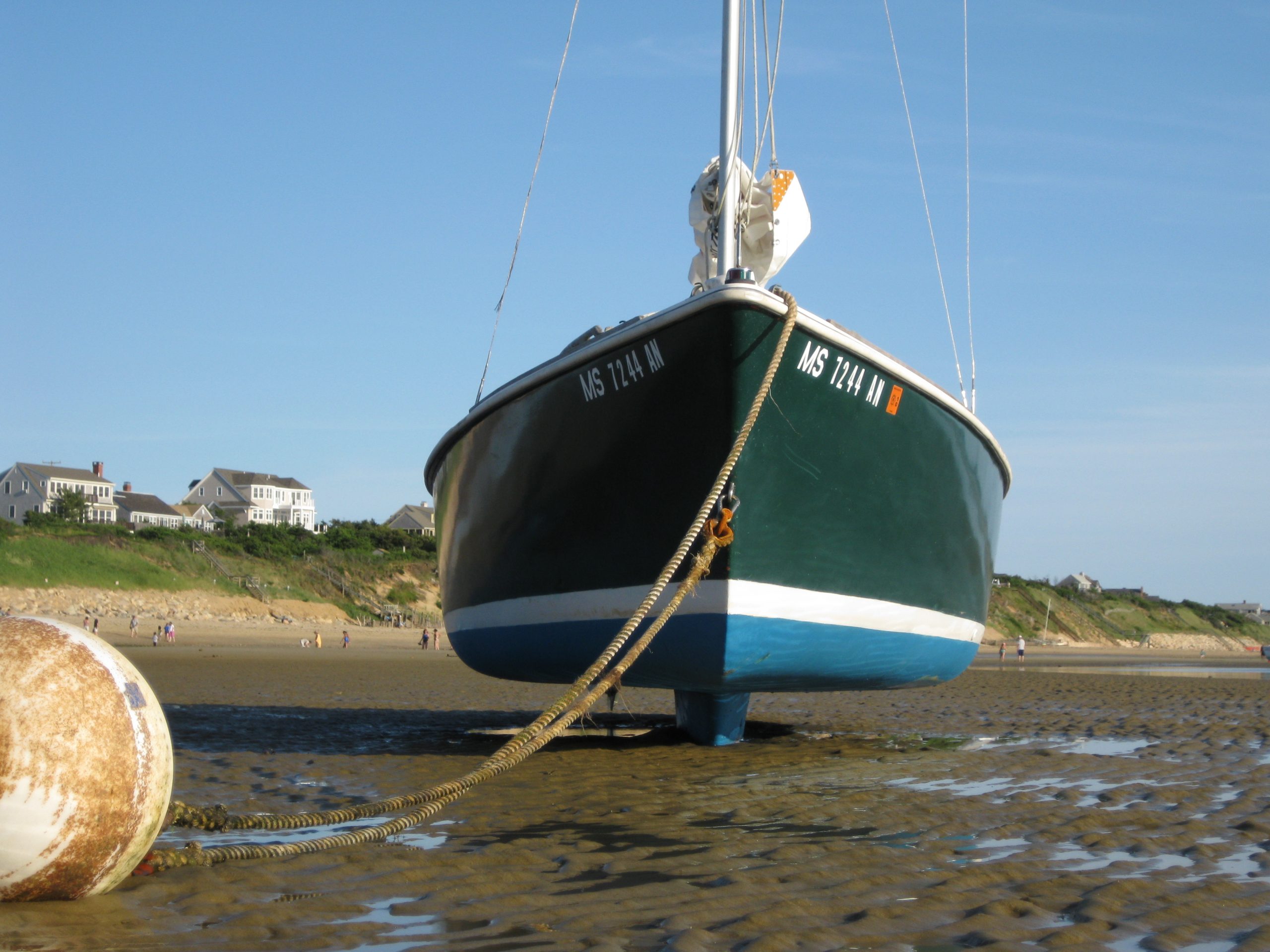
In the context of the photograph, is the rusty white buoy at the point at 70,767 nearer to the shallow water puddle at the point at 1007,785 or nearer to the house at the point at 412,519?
the shallow water puddle at the point at 1007,785

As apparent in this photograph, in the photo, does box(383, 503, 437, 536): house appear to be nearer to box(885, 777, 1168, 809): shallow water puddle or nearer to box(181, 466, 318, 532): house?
box(181, 466, 318, 532): house

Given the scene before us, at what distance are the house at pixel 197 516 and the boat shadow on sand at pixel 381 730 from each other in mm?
73914

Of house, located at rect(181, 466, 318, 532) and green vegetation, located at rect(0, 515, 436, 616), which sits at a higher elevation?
house, located at rect(181, 466, 318, 532)

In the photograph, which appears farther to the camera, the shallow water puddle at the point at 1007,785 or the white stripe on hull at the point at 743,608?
the white stripe on hull at the point at 743,608

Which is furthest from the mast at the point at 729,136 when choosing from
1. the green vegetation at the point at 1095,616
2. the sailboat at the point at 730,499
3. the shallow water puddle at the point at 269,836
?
the green vegetation at the point at 1095,616

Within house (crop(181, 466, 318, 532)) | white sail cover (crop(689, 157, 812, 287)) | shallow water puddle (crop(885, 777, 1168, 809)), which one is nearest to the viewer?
shallow water puddle (crop(885, 777, 1168, 809))

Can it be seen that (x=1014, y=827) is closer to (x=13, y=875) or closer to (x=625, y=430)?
(x=625, y=430)

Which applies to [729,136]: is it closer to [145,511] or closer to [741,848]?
[741,848]

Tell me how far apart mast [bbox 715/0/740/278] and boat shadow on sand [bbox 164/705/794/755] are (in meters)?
3.82

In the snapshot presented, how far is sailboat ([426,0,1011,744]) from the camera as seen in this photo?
6.25m

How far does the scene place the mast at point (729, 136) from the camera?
26.4ft

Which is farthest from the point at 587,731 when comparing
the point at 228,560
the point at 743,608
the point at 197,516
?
the point at 197,516

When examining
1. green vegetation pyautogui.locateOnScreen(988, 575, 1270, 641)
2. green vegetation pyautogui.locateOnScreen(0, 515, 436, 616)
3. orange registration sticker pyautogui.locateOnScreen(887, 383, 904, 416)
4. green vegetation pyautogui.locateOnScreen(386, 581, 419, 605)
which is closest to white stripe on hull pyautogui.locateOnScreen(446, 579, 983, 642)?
orange registration sticker pyautogui.locateOnScreen(887, 383, 904, 416)

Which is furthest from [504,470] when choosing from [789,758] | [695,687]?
[789,758]
